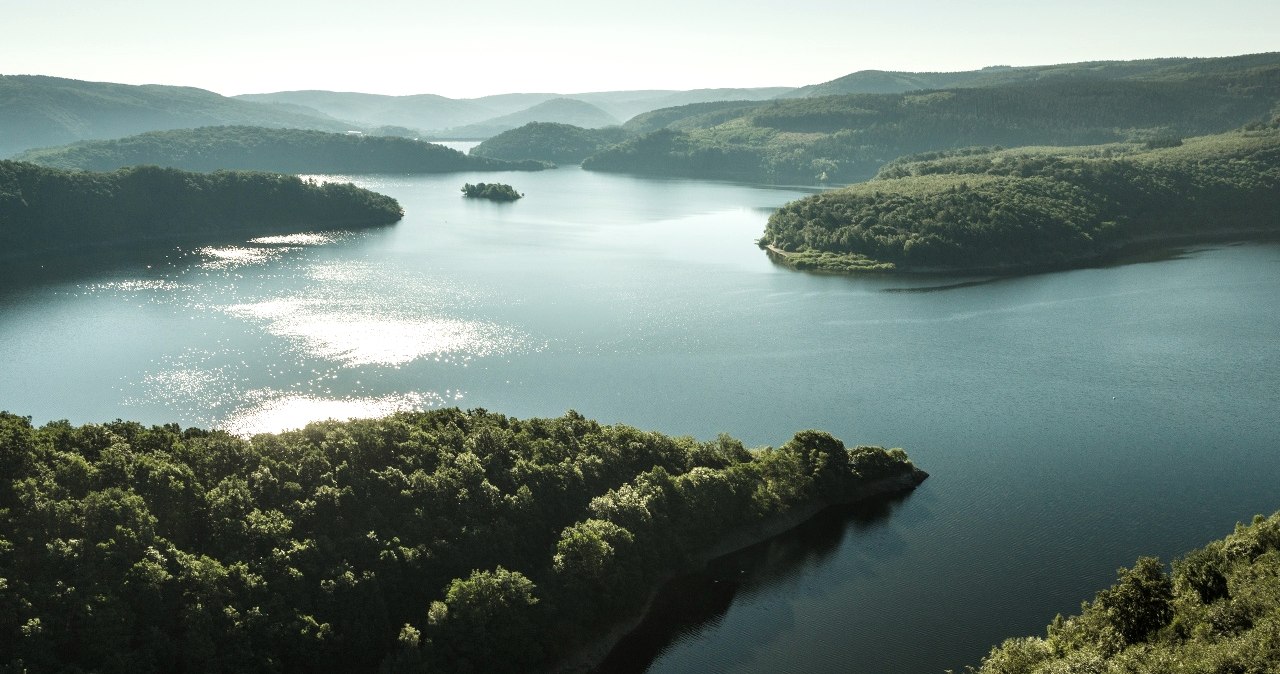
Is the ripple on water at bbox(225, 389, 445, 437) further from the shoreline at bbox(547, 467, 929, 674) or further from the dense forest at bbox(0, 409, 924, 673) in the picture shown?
the shoreline at bbox(547, 467, 929, 674)

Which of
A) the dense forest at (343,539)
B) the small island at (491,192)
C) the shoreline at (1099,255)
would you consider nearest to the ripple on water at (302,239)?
the small island at (491,192)

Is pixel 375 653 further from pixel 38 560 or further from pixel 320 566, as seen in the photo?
pixel 38 560

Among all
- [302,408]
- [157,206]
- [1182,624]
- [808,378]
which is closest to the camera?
[1182,624]

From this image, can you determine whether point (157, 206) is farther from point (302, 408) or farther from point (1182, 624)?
point (1182, 624)

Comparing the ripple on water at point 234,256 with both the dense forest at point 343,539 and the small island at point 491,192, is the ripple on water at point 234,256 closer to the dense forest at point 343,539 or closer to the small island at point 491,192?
the small island at point 491,192

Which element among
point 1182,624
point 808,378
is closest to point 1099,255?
point 808,378

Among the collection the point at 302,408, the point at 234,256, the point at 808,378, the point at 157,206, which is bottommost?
the point at 302,408

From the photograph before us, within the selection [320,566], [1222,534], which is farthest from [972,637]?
[320,566]

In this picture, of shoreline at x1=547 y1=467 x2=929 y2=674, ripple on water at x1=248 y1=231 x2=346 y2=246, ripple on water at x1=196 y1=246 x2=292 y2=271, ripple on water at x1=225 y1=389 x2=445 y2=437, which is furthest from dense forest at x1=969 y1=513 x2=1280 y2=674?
ripple on water at x1=248 y1=231 x2=346 y2=246
